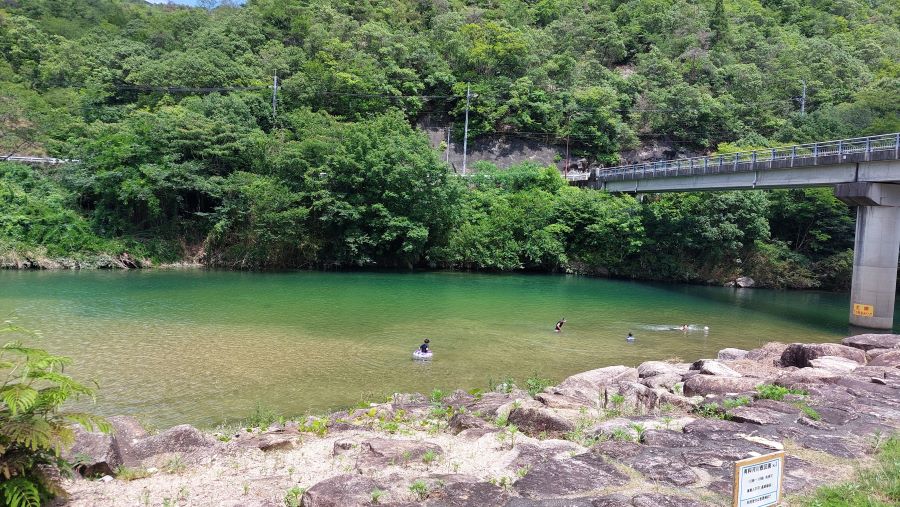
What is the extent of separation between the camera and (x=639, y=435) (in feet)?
28.2

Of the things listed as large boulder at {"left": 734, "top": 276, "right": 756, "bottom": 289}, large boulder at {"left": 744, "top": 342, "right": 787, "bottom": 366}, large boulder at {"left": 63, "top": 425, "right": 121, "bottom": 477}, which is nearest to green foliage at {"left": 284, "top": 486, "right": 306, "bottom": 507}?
large boulder at {"left": 63, "top": 425, "right": 121, "bottom": 477}

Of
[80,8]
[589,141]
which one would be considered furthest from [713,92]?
[80,8]

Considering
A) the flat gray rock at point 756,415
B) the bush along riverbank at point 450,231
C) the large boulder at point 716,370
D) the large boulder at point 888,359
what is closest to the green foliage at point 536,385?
the large boulder at point 716,370

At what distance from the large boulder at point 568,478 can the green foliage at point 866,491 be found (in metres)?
2.00

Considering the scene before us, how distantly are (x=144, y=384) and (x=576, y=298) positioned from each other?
23.3 metres

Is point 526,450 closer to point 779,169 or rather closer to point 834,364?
point 834,364

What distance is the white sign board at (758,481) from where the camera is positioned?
4.55 m

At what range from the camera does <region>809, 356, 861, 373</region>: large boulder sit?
45.1 feet

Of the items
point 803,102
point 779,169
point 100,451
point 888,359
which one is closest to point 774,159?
point 779,169

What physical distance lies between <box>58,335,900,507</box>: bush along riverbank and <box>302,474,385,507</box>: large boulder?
2 cm

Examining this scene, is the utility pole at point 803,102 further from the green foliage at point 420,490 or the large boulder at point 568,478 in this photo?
the green foliage at point 420,490

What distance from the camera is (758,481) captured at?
470cm

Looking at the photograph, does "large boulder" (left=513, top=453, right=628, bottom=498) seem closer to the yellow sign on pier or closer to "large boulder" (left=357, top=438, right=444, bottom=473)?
"large boulder" (left=357, top=438, right=444, bottom=473)

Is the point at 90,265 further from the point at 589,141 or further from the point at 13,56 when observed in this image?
the point at 589,141
